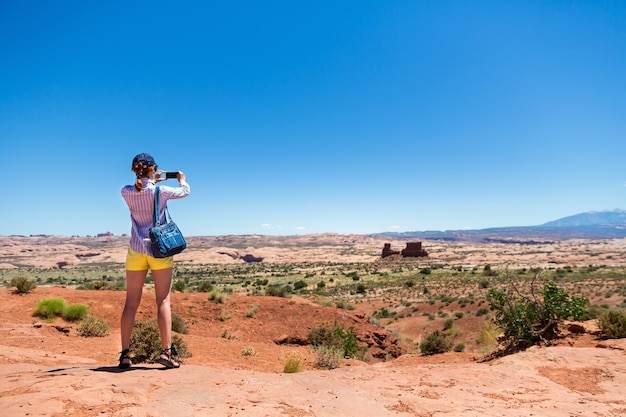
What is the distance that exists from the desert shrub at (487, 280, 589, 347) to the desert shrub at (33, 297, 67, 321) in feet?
37.8

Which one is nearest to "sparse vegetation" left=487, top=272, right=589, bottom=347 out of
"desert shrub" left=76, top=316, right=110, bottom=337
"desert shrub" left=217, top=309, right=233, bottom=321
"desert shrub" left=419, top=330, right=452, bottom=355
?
"desert shrub" left=419, top=330, right=452, bottom=355

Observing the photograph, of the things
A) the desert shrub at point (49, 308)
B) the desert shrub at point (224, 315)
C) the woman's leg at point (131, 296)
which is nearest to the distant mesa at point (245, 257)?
the desert shrub at point (224, 315)

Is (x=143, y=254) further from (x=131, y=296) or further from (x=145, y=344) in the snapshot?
(x=145, y=344)

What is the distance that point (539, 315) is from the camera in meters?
7.95

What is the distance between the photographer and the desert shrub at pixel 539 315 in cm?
775

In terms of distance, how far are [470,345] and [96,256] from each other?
115 metres

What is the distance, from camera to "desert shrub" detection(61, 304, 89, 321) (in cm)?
1061

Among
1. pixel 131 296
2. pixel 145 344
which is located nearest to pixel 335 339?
pixel 145 344

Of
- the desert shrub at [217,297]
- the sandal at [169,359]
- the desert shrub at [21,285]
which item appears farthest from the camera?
the desert shrub at [217,297]

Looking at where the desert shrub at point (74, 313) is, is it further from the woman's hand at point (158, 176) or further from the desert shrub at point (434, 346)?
the desert shrub at point (434, 346)

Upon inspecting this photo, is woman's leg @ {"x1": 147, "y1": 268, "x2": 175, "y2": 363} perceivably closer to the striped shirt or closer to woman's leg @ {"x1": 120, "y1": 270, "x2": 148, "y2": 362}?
woman's leg @ {"x1": 120, "y1": 270, "x2": 148, "y2": 362}

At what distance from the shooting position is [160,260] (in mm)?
4430

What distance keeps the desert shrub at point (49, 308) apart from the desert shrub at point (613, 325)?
1349cm

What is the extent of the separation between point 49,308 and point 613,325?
13871 mm
